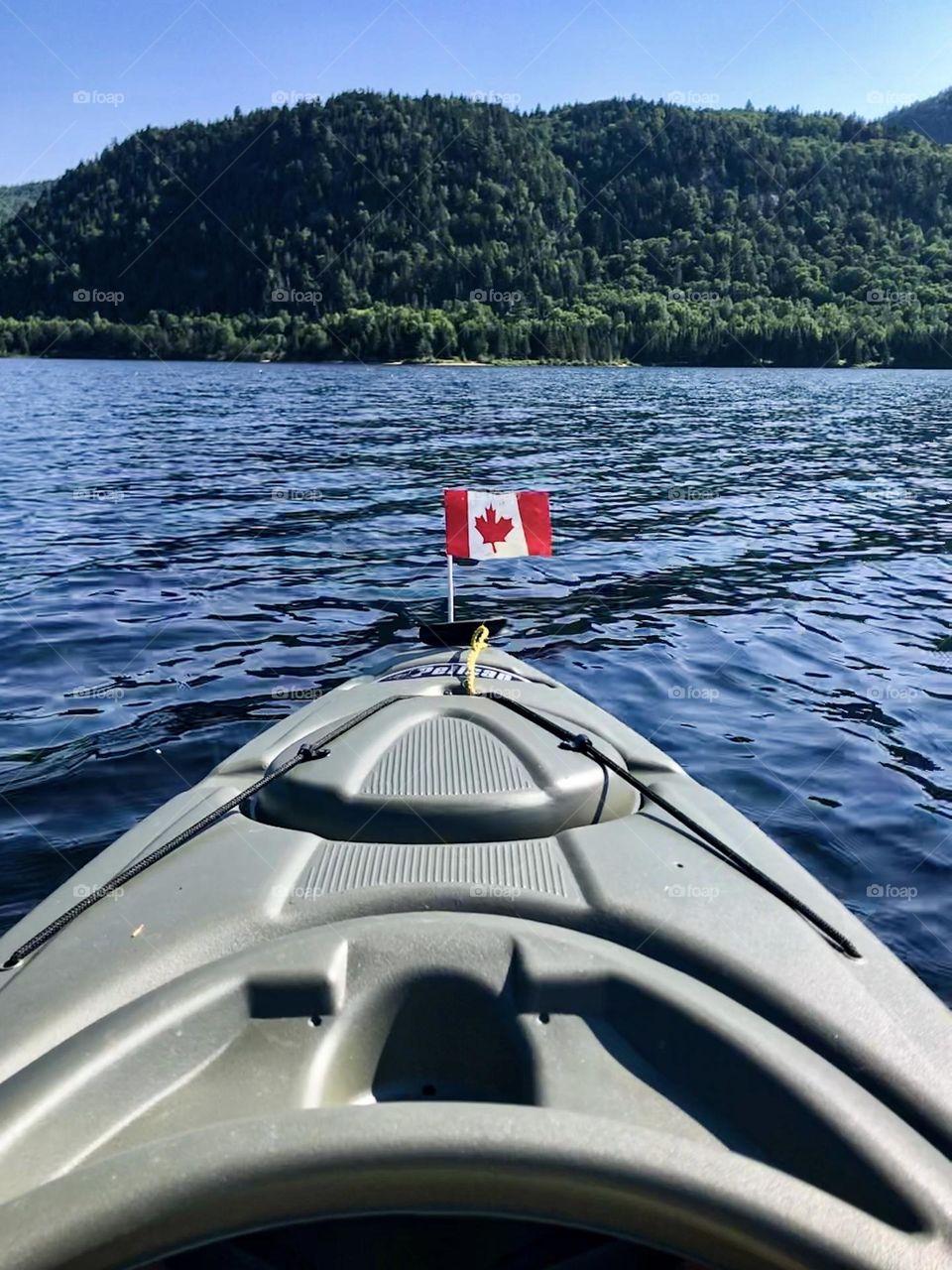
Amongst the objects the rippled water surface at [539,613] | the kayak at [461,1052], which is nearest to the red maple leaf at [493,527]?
the rippled water surface at [539,613]

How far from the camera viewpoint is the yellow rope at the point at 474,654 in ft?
17.8

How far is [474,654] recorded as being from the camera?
5.88 m

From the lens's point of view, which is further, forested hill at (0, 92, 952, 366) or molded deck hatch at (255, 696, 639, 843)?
forested hill at (0, 92, 952, 366)

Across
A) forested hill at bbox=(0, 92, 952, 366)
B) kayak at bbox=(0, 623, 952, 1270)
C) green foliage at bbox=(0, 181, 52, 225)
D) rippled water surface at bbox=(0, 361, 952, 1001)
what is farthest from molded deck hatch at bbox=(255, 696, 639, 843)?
green foliage at bbox=(0, 181, 52, 225)

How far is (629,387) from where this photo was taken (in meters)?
55.2

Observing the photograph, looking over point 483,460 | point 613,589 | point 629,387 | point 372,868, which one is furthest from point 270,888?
point 629,387

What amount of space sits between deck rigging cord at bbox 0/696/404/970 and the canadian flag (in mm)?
2305

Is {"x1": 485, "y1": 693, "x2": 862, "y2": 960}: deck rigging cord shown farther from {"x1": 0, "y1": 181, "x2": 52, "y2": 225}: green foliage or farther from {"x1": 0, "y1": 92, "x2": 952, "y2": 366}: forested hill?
{"x1": 0, "y1": 181, "x2": 52, "y2": 225}: green foliage

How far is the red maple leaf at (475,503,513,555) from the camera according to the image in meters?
6.75

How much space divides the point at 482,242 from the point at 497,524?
106 meters

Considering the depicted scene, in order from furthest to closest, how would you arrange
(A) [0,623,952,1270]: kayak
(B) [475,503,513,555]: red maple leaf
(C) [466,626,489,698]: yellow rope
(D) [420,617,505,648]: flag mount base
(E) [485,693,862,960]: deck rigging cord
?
(D) [420,617,505,648]: flag mount base
(B) [475,503,513,555]: red maple leaf
(C) [466,626,489,698]: yellow rope
(E) [485,693,862,960]: deck rigging cord
(A) [0,623,952,1270]: kayak

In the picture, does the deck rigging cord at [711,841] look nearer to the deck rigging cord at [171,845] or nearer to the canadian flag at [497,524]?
the deck rigging cord at [171,845]

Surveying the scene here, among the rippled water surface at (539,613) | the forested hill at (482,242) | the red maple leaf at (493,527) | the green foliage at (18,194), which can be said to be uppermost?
the green foliage at (18,194)

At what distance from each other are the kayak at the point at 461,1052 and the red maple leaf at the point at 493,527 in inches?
124
